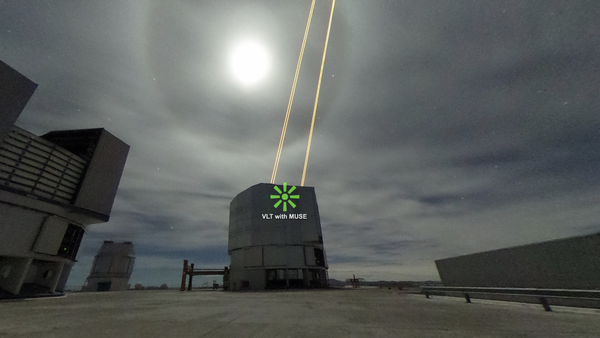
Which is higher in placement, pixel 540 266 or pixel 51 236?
pixel 51 236

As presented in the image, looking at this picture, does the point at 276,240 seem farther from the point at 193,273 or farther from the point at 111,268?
the point at 111,268

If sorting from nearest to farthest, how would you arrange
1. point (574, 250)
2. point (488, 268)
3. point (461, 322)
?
1. point (461, 322)
2. point (574, 250)
3. point (488, 268)

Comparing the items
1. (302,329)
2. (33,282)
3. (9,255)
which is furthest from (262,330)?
(33,282)

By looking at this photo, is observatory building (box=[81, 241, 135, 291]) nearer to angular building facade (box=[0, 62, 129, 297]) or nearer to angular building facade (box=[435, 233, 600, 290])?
angular building facade (box=[0, 62, 129, 297])

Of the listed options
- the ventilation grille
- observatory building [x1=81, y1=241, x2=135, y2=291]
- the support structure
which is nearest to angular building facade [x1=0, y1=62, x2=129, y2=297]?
the ventilation grille

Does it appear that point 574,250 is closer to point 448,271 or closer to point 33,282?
point 448,271

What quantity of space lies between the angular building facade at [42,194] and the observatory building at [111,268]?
33.4m

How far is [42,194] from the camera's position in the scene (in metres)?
20.3

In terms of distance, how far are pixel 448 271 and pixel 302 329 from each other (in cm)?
1234

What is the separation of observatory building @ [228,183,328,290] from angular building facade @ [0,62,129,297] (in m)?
22.2

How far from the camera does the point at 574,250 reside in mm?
6996

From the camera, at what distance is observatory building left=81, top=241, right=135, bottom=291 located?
51281 mm

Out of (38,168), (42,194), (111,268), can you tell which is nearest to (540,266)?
(42,194)

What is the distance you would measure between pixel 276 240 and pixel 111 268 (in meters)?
47.2
